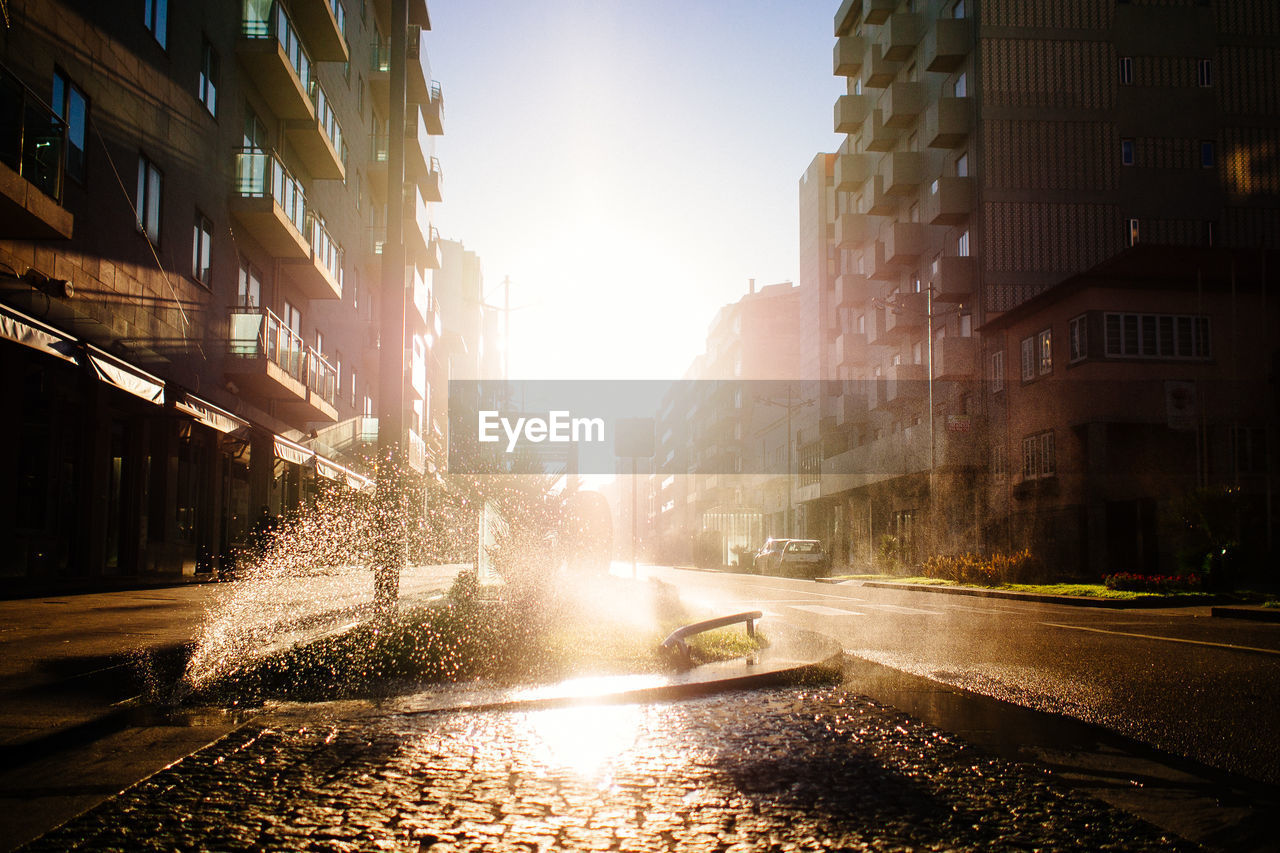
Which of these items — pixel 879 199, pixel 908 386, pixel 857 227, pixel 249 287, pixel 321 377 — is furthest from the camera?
pixel 857 227

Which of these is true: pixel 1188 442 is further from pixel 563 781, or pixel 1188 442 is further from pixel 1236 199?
pixel 563 781

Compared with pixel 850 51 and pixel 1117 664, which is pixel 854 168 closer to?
pixel 850 51

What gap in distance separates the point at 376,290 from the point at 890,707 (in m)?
39.1

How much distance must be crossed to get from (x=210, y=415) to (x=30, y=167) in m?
7.04

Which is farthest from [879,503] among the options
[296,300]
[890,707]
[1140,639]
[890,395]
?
[890,707]

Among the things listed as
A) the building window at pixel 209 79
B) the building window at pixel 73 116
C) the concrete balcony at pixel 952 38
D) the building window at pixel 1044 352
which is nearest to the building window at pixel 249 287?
the building window at pixel 209 79

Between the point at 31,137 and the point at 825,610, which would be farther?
the point at 825,610

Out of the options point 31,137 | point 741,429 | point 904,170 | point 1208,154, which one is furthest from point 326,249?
point 741,429

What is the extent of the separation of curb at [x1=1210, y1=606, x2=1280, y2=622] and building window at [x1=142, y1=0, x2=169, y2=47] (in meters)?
20.1

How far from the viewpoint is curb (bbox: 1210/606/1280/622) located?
47.7 feet

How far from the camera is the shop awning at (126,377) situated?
13.4 meters

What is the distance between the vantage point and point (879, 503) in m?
48.2

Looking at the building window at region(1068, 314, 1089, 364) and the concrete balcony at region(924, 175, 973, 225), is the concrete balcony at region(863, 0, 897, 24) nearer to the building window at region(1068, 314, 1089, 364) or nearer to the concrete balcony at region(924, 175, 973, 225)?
the concrete balcony at region(924, 175, 973, 225)

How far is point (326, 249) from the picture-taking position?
2964 centimetres
